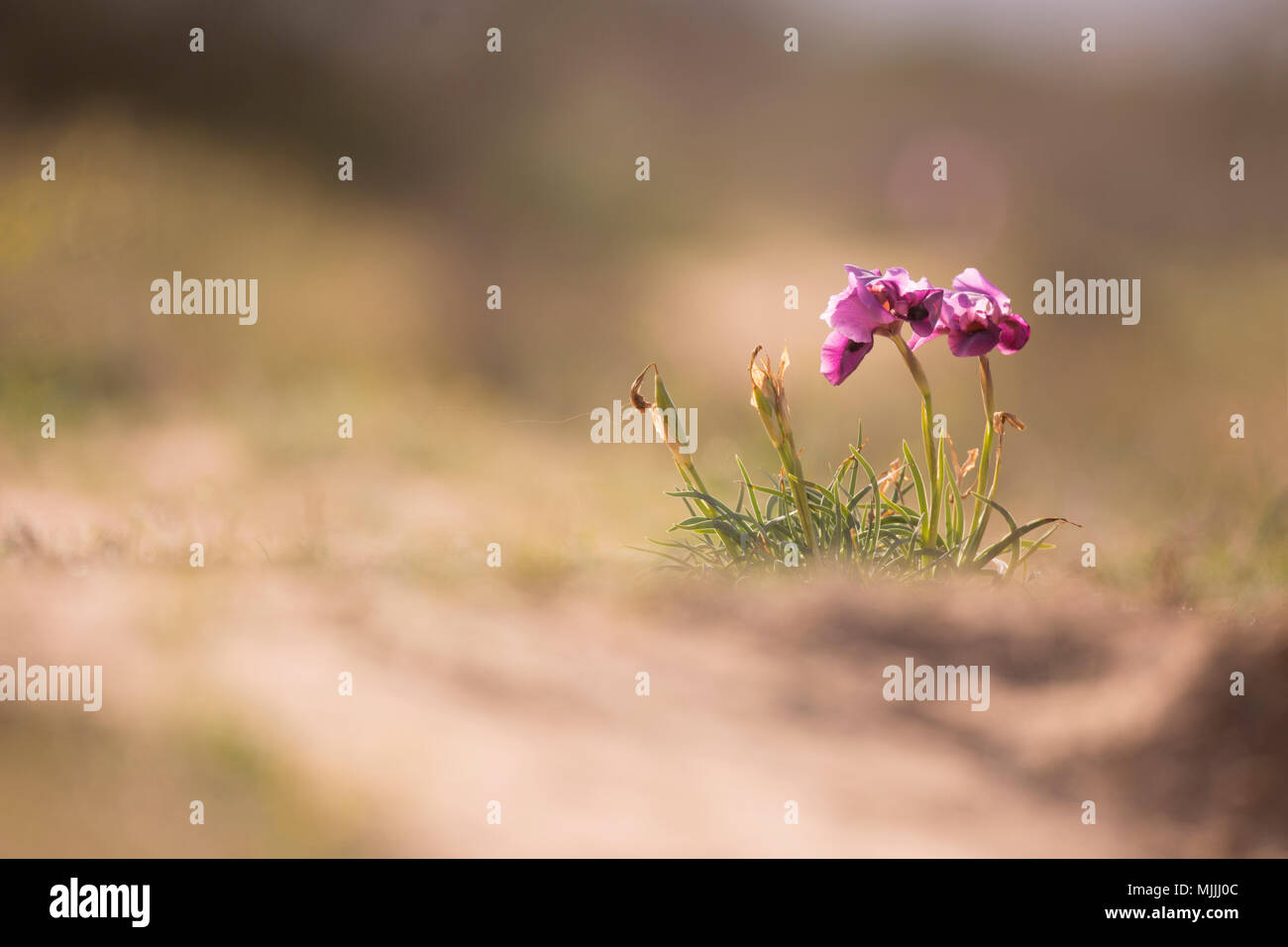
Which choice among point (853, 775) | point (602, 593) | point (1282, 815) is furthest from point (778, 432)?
point (1282, 815)

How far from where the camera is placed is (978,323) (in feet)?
6.81

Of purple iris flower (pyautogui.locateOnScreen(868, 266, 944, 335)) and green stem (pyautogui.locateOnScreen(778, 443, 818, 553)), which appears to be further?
green stem (pyautogui.locateOnScreen(778, 443, 818, 553))

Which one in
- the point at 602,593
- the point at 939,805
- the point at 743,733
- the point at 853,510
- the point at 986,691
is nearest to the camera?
the point at 939,805

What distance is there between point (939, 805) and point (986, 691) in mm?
369

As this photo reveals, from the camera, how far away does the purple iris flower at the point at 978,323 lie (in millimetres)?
2076

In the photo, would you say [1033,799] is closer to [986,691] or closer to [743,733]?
[986,691]

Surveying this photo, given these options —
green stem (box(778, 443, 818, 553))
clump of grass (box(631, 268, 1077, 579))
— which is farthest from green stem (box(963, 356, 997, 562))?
green stem (box(778, 443, 818, 553))

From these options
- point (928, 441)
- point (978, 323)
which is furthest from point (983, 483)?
point (978, 323)

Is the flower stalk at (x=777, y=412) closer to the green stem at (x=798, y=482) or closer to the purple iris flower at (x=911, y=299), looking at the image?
the green stem at (x=798, y=482)

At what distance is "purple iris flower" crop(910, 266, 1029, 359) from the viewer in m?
2.08

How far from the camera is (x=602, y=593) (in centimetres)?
209

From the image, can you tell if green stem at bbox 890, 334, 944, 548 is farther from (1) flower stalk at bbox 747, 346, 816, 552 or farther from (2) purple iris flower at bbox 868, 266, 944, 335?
(1) flower stalk at bbox 747, 346, 816, 552

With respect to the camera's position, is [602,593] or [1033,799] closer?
[1033,799]

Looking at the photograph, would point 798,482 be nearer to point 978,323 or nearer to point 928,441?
point 928,441
